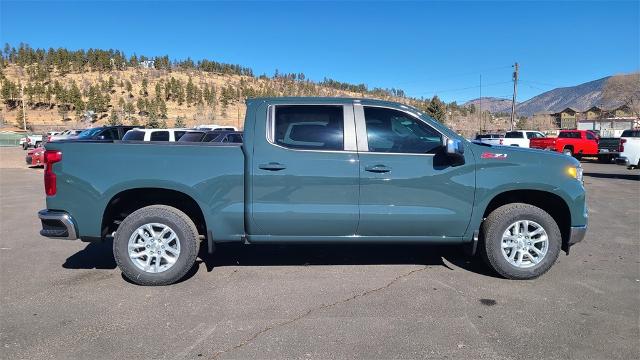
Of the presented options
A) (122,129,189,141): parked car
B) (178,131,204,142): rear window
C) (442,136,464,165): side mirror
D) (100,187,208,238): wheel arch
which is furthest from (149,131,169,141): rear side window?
(442,136,464,165): side mirror

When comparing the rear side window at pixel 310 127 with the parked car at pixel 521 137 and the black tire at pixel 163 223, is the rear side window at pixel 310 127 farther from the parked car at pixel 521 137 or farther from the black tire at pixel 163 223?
the parked car at pixel 521 137

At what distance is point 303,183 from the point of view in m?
4.61

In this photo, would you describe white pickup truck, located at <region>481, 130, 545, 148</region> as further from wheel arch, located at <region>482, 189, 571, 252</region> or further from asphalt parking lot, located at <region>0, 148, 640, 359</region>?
wheel arch, located at <region>482, 189, 571, 252</region>

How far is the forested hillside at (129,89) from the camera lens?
2258 inches

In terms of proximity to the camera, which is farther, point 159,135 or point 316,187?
point 159,135

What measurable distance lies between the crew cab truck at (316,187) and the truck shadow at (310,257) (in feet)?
2.21

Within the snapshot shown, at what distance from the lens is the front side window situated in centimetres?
477

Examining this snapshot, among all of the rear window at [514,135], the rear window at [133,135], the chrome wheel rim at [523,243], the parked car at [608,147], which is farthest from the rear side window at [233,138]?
the parked car at [608,147]

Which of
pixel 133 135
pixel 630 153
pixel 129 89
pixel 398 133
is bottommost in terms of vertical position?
pixel 630 153

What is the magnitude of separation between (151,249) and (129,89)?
7023cm

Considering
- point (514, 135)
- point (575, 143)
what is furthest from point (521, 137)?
point (575, 143)

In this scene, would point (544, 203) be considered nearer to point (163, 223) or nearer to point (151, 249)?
point (163, 223)

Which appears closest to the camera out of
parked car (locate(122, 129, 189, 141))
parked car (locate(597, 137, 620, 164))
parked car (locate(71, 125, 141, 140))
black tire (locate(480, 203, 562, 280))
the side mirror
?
the side mirror

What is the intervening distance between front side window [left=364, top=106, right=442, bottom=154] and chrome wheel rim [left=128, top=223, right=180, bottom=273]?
7.64 ft
